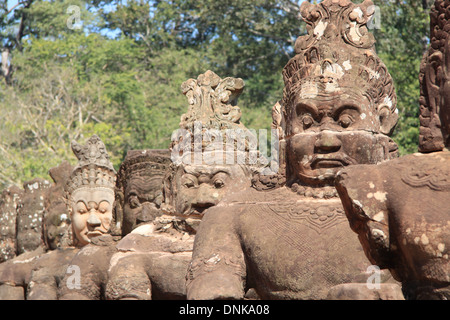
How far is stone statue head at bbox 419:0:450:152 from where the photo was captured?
14.4 feet

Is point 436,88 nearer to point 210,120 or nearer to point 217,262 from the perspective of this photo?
point 217,262

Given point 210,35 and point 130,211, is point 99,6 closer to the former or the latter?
point 210,35

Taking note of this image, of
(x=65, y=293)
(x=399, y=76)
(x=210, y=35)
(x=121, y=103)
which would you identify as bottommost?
(x=65, y=293)

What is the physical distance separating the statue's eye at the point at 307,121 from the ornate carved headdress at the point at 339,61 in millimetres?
186

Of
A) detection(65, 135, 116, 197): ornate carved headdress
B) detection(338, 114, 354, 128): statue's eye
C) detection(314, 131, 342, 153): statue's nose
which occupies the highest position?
detection(65, 135, 116, 197): ornate carved headdress

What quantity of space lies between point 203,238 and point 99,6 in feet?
94.3

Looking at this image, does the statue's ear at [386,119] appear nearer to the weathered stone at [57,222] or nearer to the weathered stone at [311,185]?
the weathered stone at [311,185]

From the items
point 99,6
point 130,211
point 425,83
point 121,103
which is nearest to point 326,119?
point 425,83

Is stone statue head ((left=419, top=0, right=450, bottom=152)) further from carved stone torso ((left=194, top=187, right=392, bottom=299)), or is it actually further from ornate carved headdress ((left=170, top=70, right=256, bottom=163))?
ornate carved headdress ((left=170, top=70, right=256, bottom=163))

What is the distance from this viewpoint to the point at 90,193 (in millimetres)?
11258

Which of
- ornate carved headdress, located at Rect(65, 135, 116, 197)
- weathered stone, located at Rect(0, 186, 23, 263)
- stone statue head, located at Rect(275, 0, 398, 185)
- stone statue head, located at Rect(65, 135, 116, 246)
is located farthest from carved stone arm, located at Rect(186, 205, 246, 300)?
weathered stone, located at Rect(0, 186, 23, 263)

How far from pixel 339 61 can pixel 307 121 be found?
0.54m

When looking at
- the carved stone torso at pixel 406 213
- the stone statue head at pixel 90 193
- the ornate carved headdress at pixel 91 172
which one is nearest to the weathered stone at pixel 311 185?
the carved stone torso at pixel 406 213

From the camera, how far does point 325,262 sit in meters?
5.36
